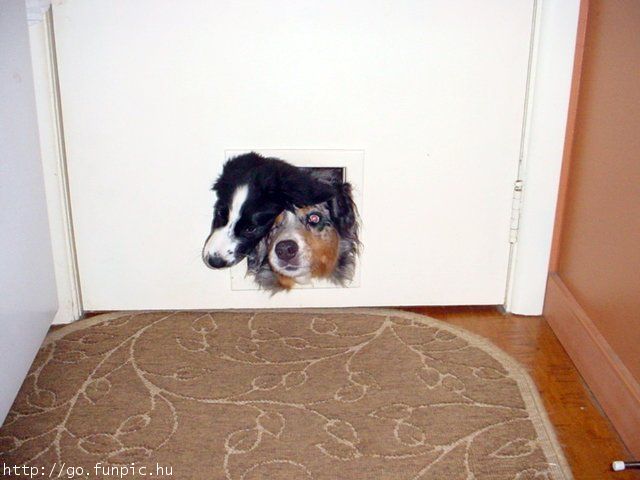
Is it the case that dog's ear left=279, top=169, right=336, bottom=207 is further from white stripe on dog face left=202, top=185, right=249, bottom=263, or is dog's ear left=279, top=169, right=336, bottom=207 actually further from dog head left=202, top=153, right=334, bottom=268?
white stripe on dog face left=202, top=185, right=249, bottom=263

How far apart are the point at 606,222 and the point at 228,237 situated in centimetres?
93

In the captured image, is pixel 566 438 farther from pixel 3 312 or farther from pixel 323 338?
pixel 3 312

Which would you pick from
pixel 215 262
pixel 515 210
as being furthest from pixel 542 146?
pixel 215 262

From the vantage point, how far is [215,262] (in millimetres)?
2012

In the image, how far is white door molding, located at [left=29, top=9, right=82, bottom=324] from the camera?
1.79 m

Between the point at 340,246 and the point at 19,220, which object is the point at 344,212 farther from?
the point at 19,220

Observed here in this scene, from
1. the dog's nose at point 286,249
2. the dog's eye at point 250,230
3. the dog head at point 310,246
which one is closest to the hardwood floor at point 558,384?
the dog head at point 310,246

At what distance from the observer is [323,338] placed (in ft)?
6.38

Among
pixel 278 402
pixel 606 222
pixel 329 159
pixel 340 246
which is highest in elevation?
pixel 329 159

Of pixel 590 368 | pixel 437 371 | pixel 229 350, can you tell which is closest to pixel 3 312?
pixel 229 350

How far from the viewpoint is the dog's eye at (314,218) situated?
1971 millimetres

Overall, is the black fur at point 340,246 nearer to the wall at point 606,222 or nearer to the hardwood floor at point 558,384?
the hardwood floor at point 558,384

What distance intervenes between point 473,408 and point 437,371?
0.16 meters

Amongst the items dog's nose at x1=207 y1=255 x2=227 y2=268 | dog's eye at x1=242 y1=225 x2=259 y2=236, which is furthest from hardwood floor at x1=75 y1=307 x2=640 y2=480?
dog's eye at x1=242 y1=225 x2=259 y2=236
